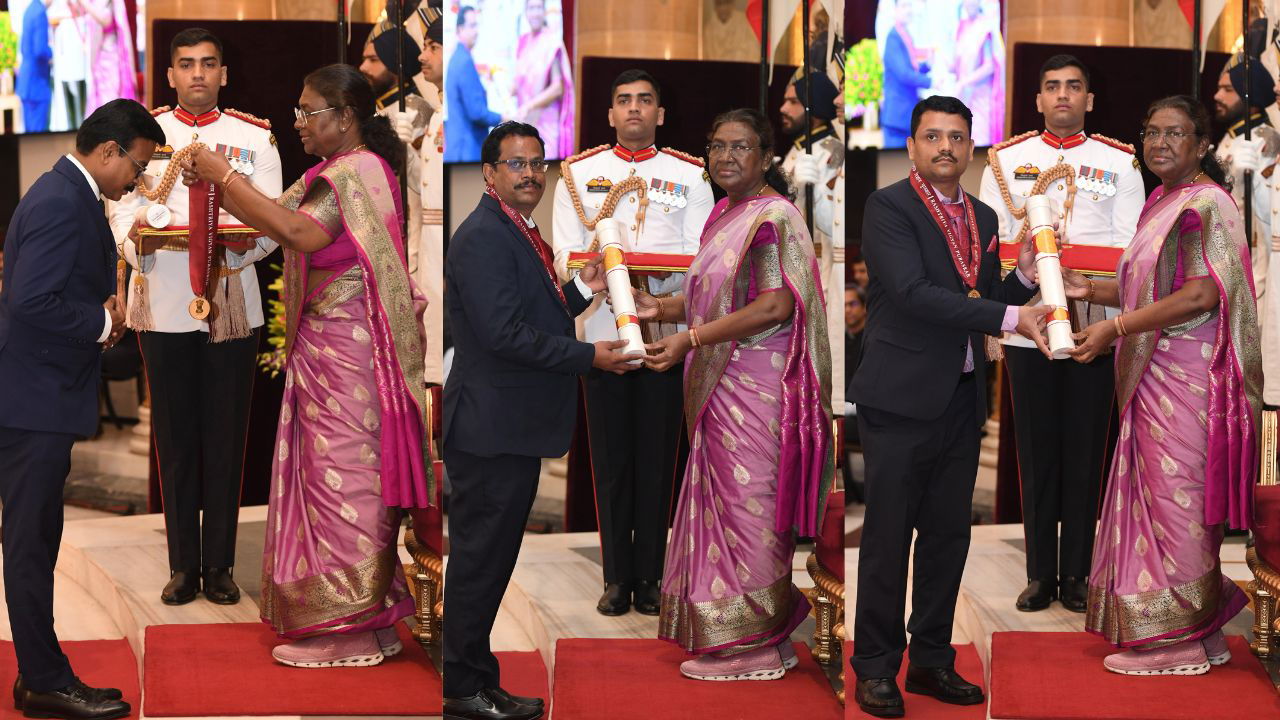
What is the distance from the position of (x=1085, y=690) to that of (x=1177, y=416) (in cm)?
76

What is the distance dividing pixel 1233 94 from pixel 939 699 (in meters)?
1.77

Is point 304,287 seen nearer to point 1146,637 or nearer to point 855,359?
point 855,359

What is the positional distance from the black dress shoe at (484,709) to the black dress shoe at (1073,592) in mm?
1416

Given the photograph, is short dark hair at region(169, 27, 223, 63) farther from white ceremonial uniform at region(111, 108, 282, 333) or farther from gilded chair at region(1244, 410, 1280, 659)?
gilded chair at region(1244, 410, 1280, 659)

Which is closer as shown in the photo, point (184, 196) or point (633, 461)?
point (633, 461)

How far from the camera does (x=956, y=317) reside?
3566 mm

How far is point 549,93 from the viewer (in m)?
3.49

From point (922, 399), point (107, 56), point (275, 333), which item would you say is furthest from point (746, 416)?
point (107, 56)

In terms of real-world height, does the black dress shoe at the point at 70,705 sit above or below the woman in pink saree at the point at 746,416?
below

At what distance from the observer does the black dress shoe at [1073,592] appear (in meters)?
3.81

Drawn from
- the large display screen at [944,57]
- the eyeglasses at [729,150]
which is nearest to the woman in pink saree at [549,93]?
the eyeglasses at [729,150]

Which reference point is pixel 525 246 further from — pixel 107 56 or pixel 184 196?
pixel 107 56

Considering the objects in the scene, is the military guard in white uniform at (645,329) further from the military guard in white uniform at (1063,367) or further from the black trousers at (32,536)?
the black trousers at (32,536)

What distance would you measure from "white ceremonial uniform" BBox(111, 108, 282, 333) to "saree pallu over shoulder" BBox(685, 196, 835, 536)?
1.51 m
